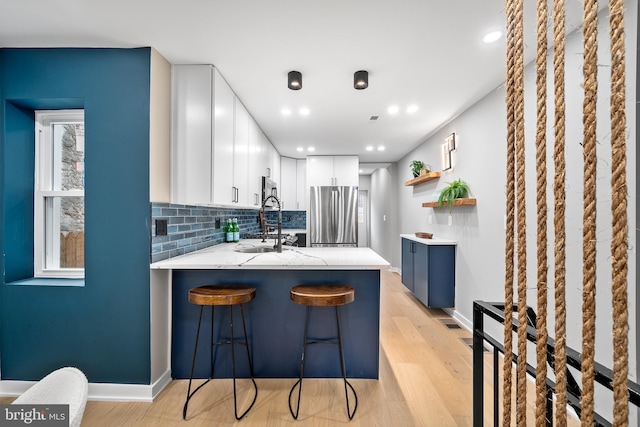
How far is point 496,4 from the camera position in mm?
1461

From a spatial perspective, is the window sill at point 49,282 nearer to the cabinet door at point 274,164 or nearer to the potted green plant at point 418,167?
the cabinet door at point 274,164

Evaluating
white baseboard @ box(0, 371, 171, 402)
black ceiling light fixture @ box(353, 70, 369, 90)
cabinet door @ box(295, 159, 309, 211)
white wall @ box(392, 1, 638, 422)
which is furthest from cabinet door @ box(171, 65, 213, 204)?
cabinet door @ box(295, 159, 309, 211)

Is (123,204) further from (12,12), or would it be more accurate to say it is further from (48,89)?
(12,12)

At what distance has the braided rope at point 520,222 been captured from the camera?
1.80 feet

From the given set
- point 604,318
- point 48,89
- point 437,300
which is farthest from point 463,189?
point 48,89

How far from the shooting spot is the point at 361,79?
2113 mm

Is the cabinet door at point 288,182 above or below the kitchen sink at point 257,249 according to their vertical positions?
above

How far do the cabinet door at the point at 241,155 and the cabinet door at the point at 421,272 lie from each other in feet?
6.89

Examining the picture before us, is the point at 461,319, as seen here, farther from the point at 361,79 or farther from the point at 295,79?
the point at 295,79

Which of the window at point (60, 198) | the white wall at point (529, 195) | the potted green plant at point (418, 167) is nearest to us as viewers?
the white wall at point (529, 195)

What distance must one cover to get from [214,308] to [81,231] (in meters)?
1.07

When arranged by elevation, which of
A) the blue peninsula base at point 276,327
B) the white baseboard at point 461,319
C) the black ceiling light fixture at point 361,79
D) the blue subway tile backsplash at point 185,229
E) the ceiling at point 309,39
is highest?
the ceiling at point 309,39

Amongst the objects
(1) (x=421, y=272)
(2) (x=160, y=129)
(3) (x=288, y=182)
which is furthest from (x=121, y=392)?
(3) (x=288, y=182)

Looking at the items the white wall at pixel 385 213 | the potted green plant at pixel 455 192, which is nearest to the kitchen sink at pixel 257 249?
the potted green plant at pixel 455 192
